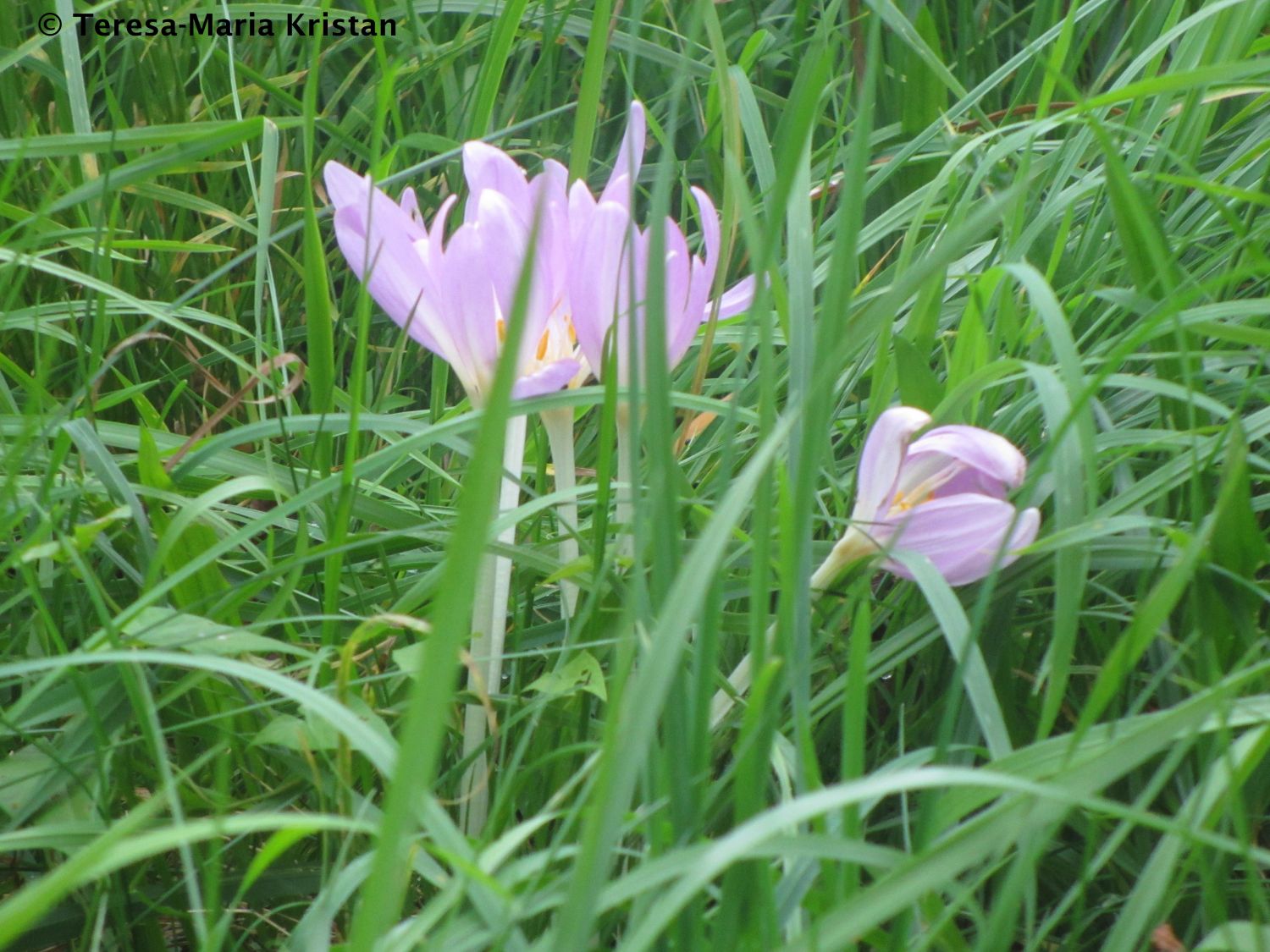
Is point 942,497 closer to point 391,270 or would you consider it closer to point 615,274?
point 615,274

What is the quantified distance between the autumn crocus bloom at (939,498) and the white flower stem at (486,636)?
17 cm

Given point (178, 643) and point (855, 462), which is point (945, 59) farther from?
point (178, 643)

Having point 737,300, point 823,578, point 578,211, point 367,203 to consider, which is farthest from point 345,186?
point 823,578

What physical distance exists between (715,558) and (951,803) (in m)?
0.19

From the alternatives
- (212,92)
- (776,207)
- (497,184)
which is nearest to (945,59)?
(212,92)

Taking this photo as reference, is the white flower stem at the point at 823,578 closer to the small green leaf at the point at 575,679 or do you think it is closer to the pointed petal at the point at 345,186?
the small green leaf at the point at 575,679

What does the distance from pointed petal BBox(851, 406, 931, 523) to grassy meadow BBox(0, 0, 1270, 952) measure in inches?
2.1

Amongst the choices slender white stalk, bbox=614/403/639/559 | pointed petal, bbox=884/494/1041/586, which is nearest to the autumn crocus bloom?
pointed petal, bbox=884/494/1041/586

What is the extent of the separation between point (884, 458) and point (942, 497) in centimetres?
4

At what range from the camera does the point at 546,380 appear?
662mm

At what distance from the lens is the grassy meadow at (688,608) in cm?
45

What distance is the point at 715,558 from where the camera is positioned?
0.39m
